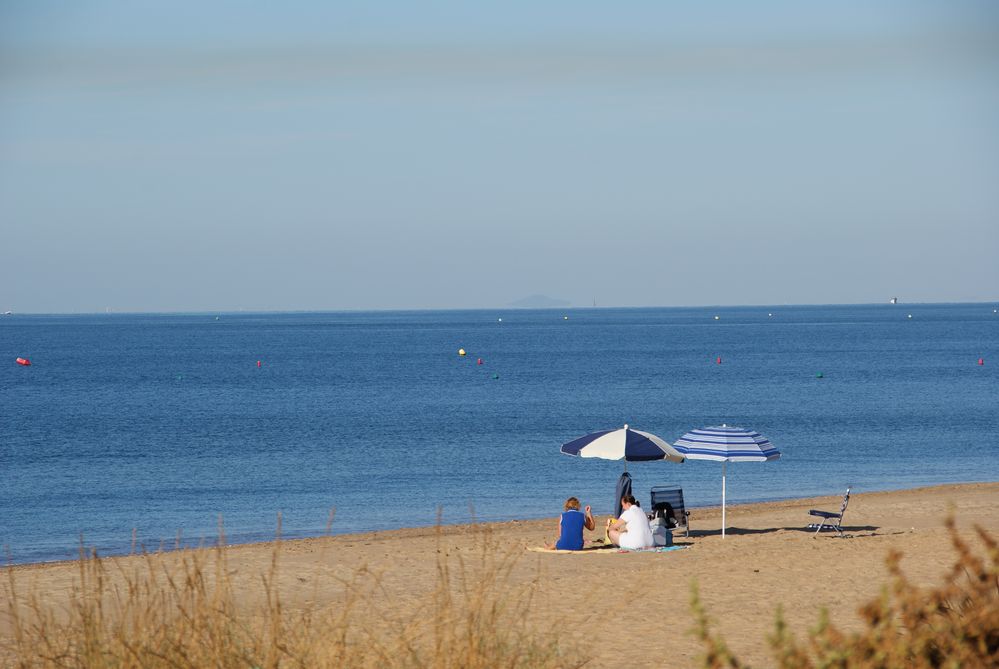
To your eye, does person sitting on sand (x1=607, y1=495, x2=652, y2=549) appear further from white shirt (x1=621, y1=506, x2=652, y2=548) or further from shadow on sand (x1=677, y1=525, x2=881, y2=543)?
shadow on sand (x1=677, y1=525, x2=881, y2=543)

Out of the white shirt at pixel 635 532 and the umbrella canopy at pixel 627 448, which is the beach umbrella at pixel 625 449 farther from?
the white shirt at pixel 635 532

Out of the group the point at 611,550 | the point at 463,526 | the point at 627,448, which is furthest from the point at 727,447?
the point at 463,526

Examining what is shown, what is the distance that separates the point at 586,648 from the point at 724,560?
249 inches

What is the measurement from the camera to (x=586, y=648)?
9.23m

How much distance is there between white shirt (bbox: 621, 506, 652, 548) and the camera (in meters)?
16.6

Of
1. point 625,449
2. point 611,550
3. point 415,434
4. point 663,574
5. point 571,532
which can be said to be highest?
point 415,434

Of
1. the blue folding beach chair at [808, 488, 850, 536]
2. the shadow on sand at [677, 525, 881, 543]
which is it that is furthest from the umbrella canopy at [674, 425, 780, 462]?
the shadow on sand at [677, 525, 881, 543]

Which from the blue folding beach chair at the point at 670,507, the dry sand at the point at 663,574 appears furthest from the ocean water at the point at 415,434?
the blue folding beach chair at the point at 670,507

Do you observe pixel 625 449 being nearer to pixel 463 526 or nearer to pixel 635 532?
pixel 635 532

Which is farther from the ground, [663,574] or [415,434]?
[415,434]

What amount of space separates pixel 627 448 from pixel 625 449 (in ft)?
0.15

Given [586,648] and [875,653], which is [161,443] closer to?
[586,648]

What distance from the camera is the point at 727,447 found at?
669 inches

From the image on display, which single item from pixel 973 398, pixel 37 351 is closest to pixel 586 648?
pixel 973 398
